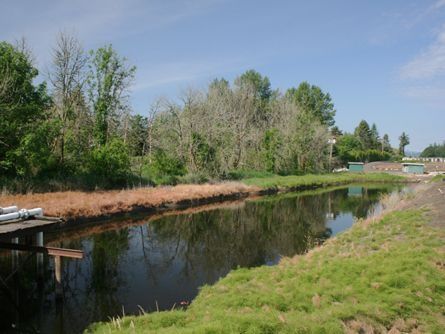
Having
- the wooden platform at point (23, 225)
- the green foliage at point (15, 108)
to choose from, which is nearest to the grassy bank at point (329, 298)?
the wooden platform at point (23, 225)

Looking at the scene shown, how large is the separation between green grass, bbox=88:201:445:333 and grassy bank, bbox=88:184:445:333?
0.02 m

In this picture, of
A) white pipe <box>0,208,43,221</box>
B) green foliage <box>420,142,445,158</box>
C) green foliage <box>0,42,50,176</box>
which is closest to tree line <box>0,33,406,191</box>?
green foliage <box>0,42,50,176</box>

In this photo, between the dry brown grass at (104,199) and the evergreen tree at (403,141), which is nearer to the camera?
the dry brown grass at (104,199)

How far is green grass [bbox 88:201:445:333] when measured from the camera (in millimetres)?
6652

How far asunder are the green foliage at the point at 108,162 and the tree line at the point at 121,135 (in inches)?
3.1

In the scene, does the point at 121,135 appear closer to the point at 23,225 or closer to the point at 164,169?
the point at 164,169

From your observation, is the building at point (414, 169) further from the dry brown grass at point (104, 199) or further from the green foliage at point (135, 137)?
the green foliage at point (135, 137)

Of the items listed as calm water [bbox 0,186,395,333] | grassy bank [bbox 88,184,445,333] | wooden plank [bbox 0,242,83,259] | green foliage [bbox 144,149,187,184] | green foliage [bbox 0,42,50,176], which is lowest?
calm water [bbox 0,186,395,333]

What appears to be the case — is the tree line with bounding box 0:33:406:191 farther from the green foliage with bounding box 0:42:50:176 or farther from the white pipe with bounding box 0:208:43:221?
the white pipe with bounding box 0:208:43:221

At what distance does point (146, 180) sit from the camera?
1296 inches

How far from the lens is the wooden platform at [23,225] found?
31.4 feet

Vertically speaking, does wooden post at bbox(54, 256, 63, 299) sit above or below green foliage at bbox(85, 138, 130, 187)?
below

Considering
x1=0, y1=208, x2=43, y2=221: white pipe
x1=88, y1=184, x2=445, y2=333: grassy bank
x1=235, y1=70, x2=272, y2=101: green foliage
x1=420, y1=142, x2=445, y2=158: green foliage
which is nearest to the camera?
x1=88, y1=184, x2=445, y2=333: grassy bank

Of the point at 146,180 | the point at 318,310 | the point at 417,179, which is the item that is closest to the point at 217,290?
the point at 318,310
